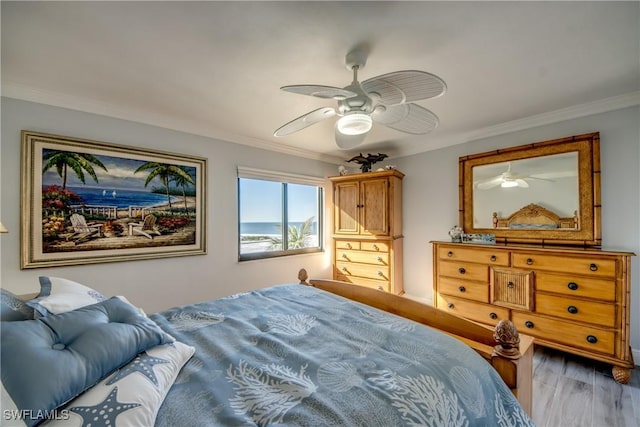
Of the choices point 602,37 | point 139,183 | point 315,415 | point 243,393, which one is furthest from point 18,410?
point 602,37

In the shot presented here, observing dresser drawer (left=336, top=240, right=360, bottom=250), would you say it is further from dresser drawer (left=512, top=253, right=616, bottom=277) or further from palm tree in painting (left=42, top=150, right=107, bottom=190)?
palm tree in painting (left=42, top=150, right=107, bottom=190)

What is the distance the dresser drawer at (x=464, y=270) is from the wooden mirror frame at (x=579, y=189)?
0.48 meters

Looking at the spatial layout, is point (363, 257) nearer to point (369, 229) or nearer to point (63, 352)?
point (369, 229)

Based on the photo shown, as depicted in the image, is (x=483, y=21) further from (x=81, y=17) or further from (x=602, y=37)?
(x=81, y=17)

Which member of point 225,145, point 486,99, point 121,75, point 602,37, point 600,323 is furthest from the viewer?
point 225,145

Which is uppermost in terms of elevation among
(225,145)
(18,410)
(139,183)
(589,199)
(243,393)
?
(225,145)

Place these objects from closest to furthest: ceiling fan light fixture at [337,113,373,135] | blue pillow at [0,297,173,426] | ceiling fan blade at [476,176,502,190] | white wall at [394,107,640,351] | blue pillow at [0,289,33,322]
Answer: blue pillow at [0,297,173,426]
blue pillow at [0,289,33,322]
ceiling fan light fixture at [337,113,373,135]
white wall at [394,107,640,351]
ceiling fan blade at [476,176,502,190]

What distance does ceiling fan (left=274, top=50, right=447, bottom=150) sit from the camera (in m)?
1.28

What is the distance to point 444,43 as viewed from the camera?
1.51 m

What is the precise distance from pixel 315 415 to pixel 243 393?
0.88 feet

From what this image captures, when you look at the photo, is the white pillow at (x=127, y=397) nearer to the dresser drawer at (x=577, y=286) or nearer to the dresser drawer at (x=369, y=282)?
the dresser drawer at (x=369, y=282)

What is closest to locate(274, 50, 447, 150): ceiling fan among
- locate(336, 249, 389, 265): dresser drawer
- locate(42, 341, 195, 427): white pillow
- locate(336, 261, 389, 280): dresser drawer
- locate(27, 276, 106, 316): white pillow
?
locate(42, 341, 195, 427): white pillow

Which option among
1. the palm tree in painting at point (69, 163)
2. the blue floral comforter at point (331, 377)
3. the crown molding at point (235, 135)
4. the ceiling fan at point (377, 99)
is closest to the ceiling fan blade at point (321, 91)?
the ceiling fan at point (377, 99)

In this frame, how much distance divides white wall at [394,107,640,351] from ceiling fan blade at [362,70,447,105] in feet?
6.98
